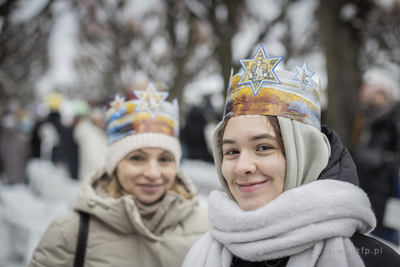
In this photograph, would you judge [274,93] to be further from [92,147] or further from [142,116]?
[92,147]

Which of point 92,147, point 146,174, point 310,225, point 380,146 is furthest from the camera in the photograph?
point 92,147

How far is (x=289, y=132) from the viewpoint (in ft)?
4.35

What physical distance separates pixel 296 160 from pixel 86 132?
4744 millimetres

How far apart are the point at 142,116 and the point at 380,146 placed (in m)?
3.05

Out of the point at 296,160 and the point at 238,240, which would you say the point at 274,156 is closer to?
the point at 296,160

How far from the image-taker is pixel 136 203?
207 centimetres

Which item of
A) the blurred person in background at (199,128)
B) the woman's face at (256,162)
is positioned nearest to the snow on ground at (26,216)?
the woman's face at (256,162)

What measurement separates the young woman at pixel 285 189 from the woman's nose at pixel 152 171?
630 mm

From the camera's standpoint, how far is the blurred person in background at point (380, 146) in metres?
3.76

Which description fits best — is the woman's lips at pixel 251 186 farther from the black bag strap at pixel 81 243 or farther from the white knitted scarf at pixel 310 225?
the black bag strap at pixel 81 243

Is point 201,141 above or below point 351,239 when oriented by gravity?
above

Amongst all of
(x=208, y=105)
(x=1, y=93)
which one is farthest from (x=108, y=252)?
(x=1, y=93)

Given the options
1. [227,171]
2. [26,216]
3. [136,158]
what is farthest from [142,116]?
[26,216]

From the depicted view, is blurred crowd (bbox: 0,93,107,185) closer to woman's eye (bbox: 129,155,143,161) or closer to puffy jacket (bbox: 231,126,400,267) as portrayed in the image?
woman's eye (bbox: 129,155,143,161)
